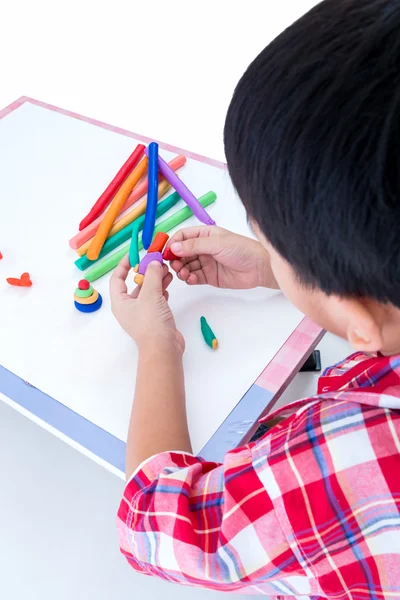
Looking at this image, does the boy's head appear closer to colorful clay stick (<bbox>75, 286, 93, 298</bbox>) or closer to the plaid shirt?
the plaid shirt

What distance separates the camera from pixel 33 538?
0.93 metres

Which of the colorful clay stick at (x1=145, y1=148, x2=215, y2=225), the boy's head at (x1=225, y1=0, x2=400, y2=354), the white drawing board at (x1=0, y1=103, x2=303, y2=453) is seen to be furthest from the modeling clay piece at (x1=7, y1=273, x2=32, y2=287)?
the boy's head at (x1=225, y1=0, x2=400, y2=354)

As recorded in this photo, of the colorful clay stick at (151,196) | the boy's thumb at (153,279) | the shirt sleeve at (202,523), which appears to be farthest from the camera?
the colorful clay stick at (151,196)

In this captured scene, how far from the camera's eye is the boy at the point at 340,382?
35 cm

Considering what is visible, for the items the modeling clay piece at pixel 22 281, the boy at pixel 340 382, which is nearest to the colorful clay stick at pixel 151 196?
the modeling clay piece at pixel 22 281

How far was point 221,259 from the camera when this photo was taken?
2.29 ft

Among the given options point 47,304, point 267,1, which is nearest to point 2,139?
point 47,304

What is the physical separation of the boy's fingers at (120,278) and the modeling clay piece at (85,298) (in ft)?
0.08

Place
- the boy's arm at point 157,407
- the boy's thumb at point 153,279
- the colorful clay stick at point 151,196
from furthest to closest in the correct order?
1. the colorful clay stick at point 151,196
2. the boy's thumb at point 153,279
3. the boy's arm at point 157,407

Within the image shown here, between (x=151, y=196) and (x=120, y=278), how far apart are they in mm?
150

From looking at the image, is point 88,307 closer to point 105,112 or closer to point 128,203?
point 128,203

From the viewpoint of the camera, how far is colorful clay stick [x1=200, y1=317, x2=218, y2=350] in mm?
639

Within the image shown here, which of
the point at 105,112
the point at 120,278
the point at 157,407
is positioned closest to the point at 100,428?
the point at 157,407

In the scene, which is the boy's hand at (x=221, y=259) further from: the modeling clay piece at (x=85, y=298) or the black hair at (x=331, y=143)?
the black hair at (x=331, y=143)
